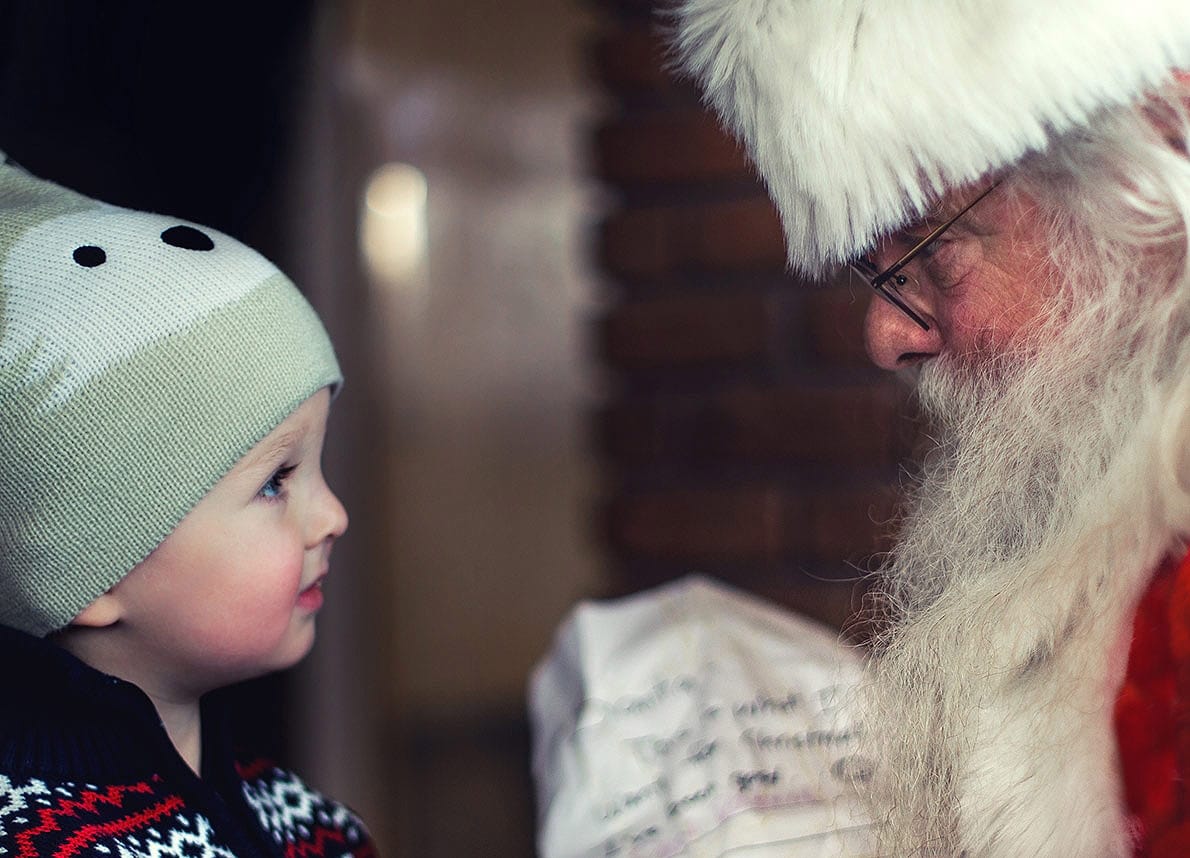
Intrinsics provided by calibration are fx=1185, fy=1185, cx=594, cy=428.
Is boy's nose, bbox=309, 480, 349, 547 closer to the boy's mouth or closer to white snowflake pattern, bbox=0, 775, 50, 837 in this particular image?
the boy's mouth

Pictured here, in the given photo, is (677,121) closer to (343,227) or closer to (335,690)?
(343,227)

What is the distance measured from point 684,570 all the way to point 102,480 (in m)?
1.03

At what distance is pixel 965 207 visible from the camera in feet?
2.85

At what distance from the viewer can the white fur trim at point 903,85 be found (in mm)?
766

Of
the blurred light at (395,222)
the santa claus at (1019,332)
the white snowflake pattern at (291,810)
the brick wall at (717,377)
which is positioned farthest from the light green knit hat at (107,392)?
the blurred light at (395,222)

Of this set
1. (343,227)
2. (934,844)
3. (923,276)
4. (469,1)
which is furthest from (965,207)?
(469,1)

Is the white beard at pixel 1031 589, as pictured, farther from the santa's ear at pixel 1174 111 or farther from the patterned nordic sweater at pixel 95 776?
the patterned nordic sweater at pixel 95 776

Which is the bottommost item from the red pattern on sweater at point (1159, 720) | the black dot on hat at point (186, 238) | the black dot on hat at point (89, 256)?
the red pattern on sweater at point (1159, 720)

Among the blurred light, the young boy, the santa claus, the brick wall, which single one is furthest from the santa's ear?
the blurred light

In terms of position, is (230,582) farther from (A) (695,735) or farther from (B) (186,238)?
(A) (695,735)

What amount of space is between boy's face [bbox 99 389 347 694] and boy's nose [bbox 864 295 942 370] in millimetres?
495

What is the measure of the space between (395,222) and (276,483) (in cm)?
196

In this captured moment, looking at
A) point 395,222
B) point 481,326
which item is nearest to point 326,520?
point 395,222

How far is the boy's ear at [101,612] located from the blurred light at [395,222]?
5.87ft
